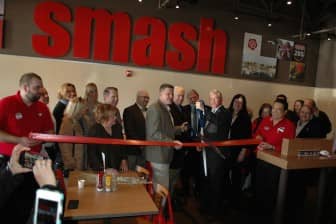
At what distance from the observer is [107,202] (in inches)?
83.9

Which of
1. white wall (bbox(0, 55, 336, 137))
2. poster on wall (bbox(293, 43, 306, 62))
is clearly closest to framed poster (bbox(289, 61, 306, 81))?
poster on wall (bbox(293, 43, 306, 62))

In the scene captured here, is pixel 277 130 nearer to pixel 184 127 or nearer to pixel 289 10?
pixel 184 127

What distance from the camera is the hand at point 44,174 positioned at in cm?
94

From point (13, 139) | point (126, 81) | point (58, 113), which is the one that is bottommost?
point (13, 139)

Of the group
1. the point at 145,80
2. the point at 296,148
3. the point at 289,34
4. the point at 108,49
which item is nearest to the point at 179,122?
the point at 296,148

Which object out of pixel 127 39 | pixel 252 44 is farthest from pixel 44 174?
pixel 252 44

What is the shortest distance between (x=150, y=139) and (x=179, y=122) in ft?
3.27

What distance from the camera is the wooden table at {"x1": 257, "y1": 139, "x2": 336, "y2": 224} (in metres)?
2.71

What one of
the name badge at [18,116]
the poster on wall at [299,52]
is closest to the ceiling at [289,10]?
the poster on wall at [299,52]

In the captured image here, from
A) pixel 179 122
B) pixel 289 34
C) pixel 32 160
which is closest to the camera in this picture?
pixel 32 160

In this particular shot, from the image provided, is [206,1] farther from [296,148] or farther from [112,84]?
[296,148]

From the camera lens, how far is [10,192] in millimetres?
1389

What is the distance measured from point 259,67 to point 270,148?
13.1ft

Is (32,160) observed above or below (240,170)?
above
